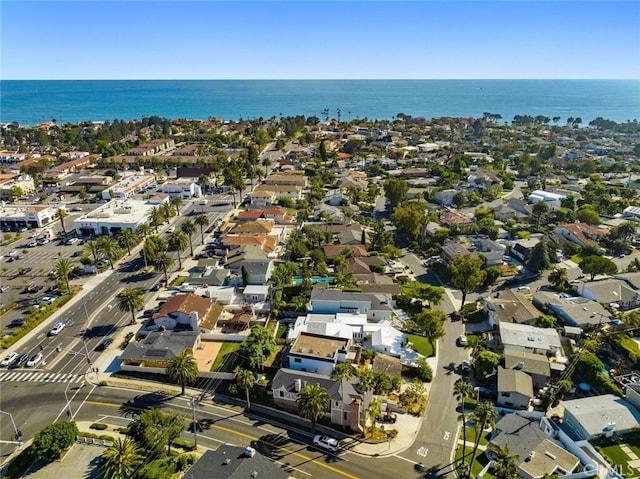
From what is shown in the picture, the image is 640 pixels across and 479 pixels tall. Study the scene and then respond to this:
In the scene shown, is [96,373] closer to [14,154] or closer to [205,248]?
[205,248]

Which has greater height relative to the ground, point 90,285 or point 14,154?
point 14,154

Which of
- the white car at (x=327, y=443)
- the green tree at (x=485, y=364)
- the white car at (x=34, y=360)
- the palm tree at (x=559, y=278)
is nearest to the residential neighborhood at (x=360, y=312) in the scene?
the white car at (x=327, y=443)

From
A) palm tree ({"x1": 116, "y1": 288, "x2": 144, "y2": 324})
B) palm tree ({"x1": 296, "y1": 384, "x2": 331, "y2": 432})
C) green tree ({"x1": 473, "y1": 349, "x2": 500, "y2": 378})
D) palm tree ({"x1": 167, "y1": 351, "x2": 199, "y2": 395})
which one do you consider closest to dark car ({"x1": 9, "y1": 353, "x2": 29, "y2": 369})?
palm tree ({"x1": 116, "y1": 288, "x2": 144, "y2": 324})

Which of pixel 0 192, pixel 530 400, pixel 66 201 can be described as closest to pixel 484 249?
pixel 530 400

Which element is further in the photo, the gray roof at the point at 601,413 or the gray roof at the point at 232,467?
the gray roof at the point at 601,413

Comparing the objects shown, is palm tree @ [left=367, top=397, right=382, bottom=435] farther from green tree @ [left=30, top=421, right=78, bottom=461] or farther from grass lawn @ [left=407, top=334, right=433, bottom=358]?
green tree @ [left=30, top=421, right=78, bottom=461]

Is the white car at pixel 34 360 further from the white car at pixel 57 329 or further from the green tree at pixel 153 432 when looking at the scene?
the green tree at pixel 153 432

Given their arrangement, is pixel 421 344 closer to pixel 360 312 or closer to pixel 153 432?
pixel 360 312
